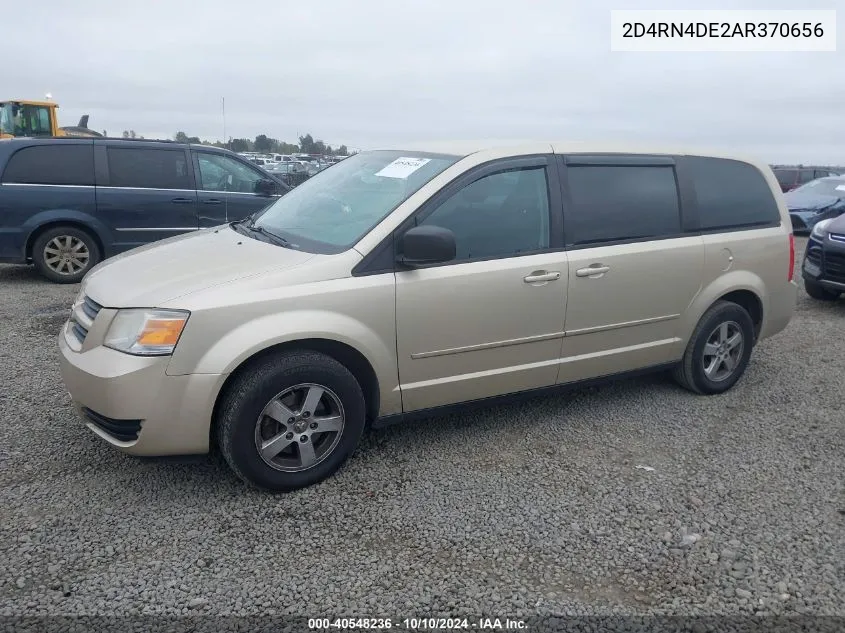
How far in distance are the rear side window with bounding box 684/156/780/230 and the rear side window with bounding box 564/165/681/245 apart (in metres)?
0.25

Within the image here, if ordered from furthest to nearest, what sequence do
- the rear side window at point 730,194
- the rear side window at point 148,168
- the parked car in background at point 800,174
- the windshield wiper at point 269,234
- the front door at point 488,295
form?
the parked car in background at point 800,174 → the rear side window at point 148,168 → the rear side window at point 730,194 → the windshield wiper at point 269,234 → the front door at point 488,295

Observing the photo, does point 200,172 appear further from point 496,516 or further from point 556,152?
point 496,516

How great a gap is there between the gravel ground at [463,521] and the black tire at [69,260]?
3898 mm

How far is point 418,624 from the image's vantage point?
2.54 meters

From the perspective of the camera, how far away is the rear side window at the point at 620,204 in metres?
4.12

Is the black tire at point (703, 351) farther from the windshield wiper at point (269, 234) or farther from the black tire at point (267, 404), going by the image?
the windshield wiper at point (269, 234)

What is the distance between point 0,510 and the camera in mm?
3172

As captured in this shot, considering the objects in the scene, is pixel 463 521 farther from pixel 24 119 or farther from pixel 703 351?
pixel 24 119

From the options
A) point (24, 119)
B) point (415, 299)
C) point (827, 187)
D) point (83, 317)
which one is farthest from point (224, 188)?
point (24, 119)

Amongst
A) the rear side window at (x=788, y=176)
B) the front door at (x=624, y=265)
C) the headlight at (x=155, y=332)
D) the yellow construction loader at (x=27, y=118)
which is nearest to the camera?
the headlight at (x=155, y=332)

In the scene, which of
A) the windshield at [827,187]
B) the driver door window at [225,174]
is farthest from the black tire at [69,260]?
the windshield at [827,187]

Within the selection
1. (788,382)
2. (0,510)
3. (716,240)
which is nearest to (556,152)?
(716,240)

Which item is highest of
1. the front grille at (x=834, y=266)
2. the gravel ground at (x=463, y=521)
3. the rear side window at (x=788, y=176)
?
the rear side window at (x=788, y=176)

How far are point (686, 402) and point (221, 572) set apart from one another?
3345mm
